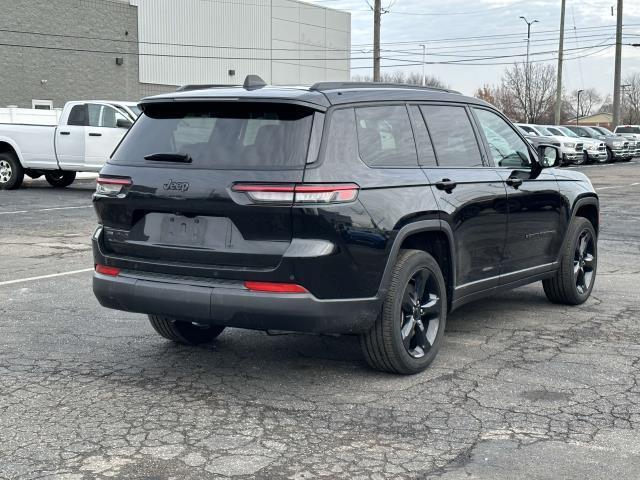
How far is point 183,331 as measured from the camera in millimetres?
6258

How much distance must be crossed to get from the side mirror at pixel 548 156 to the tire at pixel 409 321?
1.99 meters

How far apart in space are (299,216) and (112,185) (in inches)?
51.1

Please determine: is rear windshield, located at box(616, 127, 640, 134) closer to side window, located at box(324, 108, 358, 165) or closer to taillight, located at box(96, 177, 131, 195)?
side window, located at box(324, 108, 358, 165)

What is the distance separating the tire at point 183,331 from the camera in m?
6.19

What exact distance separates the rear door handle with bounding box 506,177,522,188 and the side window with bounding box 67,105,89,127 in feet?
49.5

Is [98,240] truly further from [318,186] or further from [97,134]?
[97,134]

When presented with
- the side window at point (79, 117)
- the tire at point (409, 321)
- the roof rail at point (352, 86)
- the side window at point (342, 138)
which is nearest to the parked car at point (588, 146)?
the side window at point (79, 117)

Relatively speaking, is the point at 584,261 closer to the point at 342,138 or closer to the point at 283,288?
the point at 342,138

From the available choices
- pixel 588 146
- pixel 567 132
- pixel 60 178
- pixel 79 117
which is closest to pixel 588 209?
pixel 79 117

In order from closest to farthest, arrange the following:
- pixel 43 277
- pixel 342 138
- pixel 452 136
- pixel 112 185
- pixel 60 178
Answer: pixel 342 138 < pixel 112 185 < pixel 452 136 < pixel 43 277 < pixel 60 178

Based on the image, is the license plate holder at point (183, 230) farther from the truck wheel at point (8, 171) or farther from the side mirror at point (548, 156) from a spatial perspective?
the truck wheel at point (8, 171)

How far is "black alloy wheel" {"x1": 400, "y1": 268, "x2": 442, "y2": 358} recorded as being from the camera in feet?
18.1

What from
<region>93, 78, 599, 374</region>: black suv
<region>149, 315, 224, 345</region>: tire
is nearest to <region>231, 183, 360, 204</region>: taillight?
<region>93, 78, 599, 374</region>: black suv

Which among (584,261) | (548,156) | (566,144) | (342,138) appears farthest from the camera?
(566,144)
